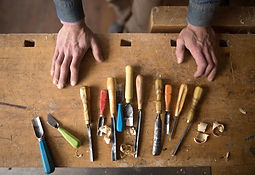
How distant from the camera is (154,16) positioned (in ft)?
3.05

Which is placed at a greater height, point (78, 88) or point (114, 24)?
point (78, 88)

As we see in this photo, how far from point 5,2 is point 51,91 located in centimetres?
164

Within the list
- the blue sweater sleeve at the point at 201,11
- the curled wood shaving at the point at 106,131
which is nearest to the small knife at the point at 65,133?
the curled wood shaving at the point at 106,131

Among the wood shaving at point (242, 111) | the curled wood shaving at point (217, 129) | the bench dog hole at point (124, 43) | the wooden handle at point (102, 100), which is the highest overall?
the bench dog hole at point (124, 43)

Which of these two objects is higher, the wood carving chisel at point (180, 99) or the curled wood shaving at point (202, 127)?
the wood carving chisel at point (180, 99)

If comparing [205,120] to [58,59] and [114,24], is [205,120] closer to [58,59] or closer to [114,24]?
[58,59]

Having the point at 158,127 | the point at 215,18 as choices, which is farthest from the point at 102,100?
the point at 215,18

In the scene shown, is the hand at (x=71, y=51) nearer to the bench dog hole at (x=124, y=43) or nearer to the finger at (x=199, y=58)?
the bench dog hole at (x=124, y=43)

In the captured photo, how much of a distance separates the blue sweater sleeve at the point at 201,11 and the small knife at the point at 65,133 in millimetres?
689

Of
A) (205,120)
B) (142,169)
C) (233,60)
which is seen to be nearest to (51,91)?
(205,120)

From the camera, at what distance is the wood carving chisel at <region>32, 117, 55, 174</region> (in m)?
0.84

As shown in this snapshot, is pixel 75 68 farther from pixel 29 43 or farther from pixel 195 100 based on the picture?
pixel 195 100

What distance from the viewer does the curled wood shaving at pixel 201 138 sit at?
856 millimetres

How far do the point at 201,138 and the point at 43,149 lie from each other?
2.16ft
